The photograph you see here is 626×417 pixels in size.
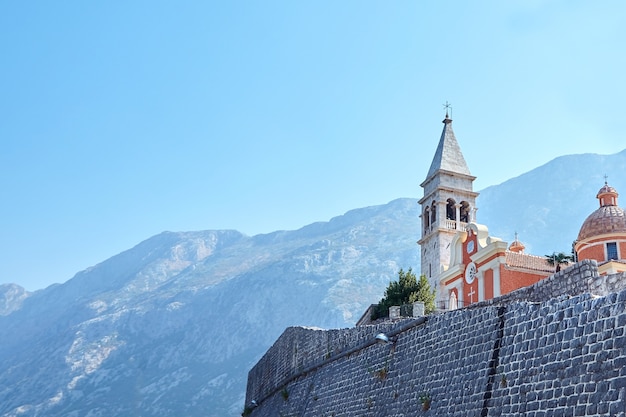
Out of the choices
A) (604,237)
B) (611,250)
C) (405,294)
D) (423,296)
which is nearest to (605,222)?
(604,237)

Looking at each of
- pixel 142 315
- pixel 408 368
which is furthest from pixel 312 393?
pixel 142 315

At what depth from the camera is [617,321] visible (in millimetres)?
8695

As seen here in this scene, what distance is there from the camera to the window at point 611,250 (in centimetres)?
3106

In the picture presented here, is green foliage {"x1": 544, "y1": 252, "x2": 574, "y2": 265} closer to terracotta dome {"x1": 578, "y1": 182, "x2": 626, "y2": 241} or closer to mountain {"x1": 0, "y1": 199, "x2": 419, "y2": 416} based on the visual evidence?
terracotta dome {"x1": 578, "y1": 182, "x2": 626, "y2": 241}

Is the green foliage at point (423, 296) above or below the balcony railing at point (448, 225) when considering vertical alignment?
below

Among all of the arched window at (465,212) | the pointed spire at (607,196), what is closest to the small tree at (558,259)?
the pointed spire at (607,196)

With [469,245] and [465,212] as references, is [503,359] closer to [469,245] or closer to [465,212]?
[469,245]

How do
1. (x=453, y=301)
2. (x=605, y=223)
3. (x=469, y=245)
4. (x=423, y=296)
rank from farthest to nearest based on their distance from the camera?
(x=453, y=301)
(x=469, y=245)
(x=423, y=296)
(x=605, y=223)

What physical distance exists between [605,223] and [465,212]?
1306 cm

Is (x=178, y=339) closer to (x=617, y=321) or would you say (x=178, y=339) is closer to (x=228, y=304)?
(x=228, y=304)

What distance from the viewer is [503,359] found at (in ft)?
36.5

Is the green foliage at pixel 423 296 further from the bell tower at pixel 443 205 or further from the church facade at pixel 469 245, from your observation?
the bell tower at pixel 443 205

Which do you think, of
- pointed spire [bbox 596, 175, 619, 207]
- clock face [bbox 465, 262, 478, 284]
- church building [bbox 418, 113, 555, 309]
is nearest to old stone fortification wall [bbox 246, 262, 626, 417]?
church building [bbox 418, 113, 555, 309]

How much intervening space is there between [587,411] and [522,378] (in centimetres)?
163
